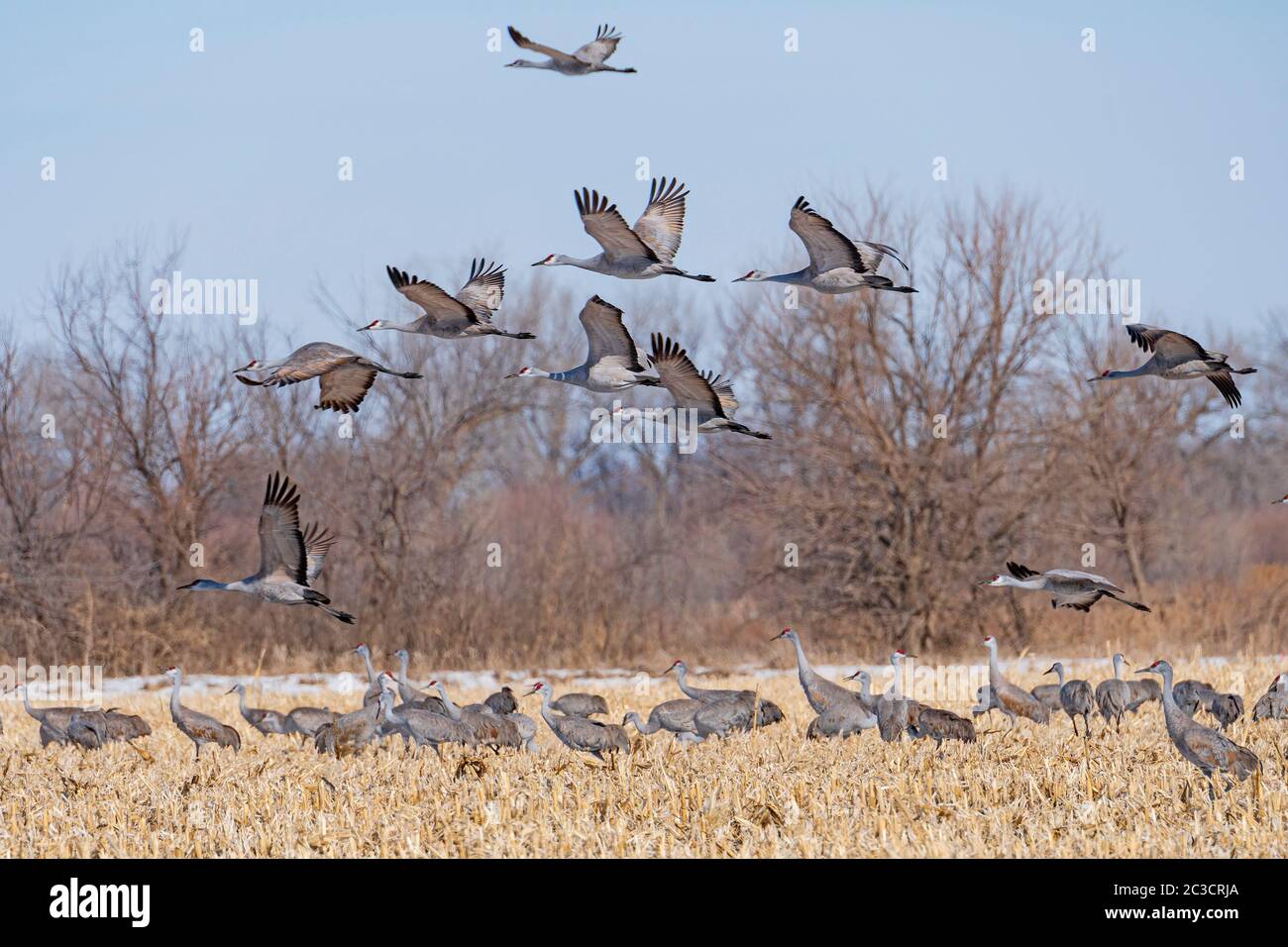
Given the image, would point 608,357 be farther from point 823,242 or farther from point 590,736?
point 590,736

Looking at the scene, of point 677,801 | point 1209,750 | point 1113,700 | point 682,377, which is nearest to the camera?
point 677,801

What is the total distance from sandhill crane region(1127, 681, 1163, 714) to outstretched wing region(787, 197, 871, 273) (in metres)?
3.66

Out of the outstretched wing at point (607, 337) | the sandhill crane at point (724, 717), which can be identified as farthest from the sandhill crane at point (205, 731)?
the outstretched wing at point (607, 337)

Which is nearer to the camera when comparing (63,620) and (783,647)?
(63,620)

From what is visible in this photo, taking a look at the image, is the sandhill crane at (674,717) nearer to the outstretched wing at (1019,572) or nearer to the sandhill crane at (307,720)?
the outstretched wing at (1019,572)

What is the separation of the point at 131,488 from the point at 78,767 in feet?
39.3

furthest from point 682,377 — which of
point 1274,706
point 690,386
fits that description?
point 1274,706

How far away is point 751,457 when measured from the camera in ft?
71.3

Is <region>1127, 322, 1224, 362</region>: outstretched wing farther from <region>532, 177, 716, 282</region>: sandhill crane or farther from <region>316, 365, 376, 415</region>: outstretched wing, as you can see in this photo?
<region>316, 365, 376, 415</region>: outstretched wing

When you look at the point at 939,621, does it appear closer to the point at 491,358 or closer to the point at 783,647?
the point at 783,647

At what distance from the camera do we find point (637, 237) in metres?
9.77

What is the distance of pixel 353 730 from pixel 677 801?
11.1 feet

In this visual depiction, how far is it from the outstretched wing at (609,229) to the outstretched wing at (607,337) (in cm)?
46
